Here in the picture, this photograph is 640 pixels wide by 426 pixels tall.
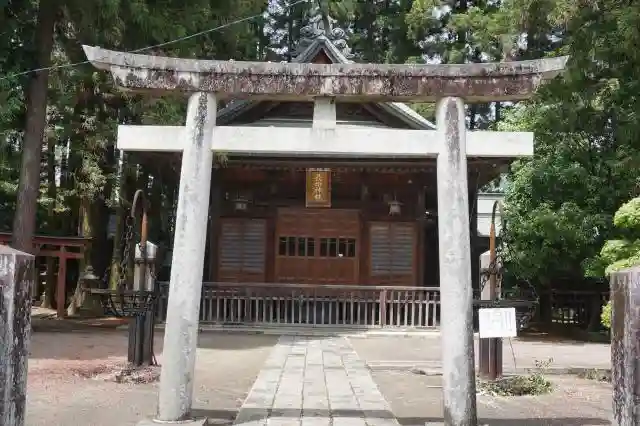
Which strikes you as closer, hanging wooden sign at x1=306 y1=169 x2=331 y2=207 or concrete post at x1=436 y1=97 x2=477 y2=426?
concrete post at x1=436 y1=97 x2=477 y2=426

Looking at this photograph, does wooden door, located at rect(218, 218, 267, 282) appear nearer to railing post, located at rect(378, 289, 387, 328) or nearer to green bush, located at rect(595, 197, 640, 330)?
railing post, located at rect(378, 289, 387, 328)

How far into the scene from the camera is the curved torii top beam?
6.55 m

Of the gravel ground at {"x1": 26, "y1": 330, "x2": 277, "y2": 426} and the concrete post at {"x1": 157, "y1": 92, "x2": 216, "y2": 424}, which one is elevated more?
the concrete post at {"x1": 157, "y1": 92, "x2": 216, "y2": 424}

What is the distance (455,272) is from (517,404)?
270cm

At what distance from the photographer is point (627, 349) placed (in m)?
3.98

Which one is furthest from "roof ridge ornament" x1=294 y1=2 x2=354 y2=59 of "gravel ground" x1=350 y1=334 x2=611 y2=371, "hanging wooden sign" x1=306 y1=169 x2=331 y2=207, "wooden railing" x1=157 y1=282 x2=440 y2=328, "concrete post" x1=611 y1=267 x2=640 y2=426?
"concrete post" x1=611 y1=267 x2=640 y2=426

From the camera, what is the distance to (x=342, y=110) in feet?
57.5

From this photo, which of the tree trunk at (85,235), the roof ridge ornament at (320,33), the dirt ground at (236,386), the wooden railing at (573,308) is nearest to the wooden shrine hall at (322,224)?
Result: the roof ridge ornament at (320,33)

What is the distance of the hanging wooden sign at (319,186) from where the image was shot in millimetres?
17078

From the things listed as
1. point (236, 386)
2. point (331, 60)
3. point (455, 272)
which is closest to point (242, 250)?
point (331, 60)

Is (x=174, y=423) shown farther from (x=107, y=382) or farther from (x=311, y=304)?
(x=311, y=304)

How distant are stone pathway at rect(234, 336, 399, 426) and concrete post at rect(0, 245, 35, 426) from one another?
2.74 metres

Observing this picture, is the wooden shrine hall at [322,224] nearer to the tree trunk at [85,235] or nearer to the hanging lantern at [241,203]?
the hanging lantern at [241,203]

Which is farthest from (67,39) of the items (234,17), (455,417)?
(455,417)
